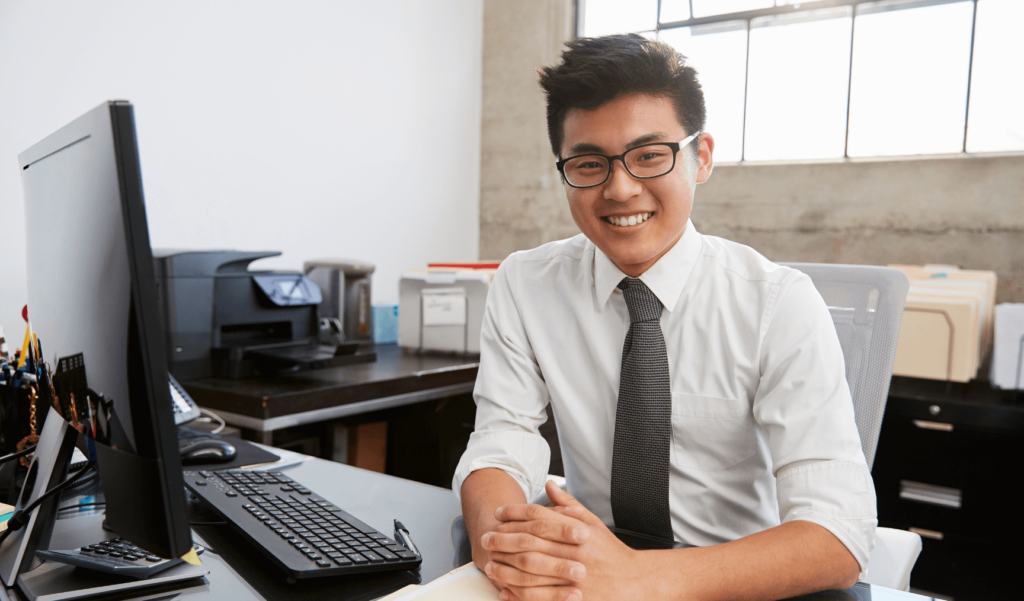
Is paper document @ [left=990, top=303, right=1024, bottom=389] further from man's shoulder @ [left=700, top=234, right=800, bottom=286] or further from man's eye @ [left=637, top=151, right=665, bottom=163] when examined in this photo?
man's eye @ [left=637, top=151, right=665, bottom=163]

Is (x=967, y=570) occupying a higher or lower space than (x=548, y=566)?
lower

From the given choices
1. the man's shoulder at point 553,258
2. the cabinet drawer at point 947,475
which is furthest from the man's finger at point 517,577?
the cabinet drawer at point 947,475

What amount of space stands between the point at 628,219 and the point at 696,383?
0.92 feet

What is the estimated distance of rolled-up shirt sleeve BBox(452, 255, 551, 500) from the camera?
3.47 feet

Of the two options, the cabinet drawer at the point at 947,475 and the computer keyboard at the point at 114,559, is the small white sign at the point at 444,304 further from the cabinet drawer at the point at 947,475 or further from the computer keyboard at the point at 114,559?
the computer keyboard at the point at 114,559

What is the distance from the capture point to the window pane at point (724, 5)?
3.94 m

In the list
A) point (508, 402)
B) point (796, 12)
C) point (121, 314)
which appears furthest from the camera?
point (796, 12)

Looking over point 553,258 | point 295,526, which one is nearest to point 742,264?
point 553,258

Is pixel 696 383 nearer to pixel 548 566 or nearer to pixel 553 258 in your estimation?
pixel 553 258

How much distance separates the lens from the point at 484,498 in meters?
0.91

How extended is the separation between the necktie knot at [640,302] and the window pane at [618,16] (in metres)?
3.66

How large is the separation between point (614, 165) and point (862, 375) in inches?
20.5

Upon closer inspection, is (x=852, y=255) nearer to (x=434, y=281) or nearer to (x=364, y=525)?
(x=434, y=281)

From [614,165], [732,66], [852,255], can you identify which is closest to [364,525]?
[614,165]
